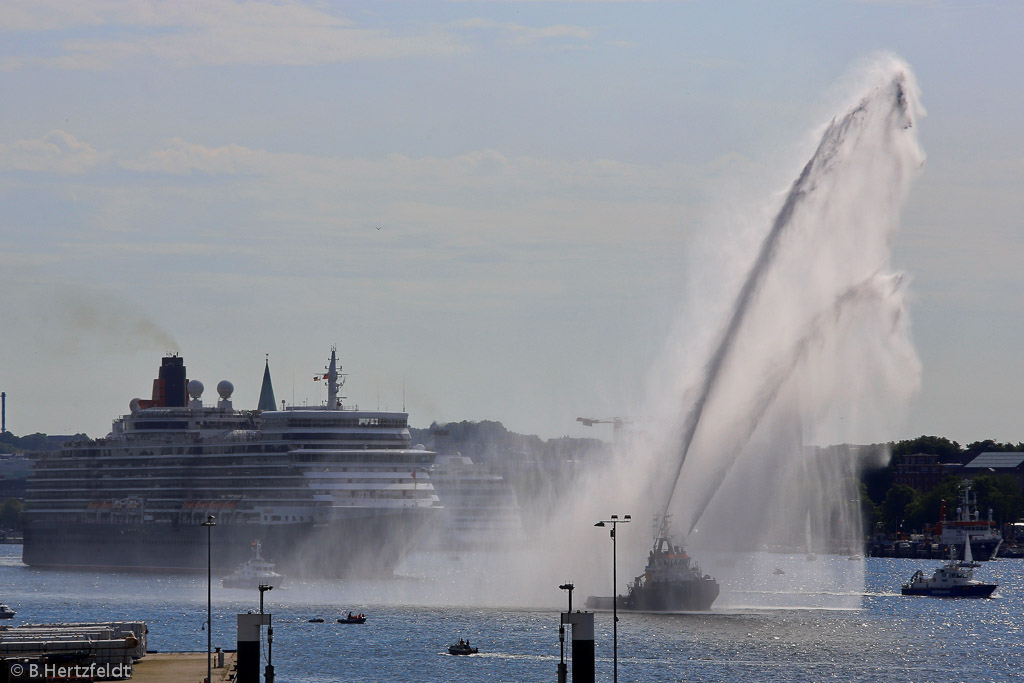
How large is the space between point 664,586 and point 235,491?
70519 mm

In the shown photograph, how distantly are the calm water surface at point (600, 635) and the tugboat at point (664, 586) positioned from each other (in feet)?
2.99

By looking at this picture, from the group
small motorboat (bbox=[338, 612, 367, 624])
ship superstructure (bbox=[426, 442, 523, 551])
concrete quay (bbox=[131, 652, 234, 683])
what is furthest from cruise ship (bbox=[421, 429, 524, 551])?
concrete quay (bbox=[131, 652, 234, 683])

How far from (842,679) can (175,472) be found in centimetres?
9875

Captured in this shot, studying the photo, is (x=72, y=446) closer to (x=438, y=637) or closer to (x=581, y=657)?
(x=438, y=637)

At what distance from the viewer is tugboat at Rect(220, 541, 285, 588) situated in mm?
133125

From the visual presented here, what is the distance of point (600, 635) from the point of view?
84.8 m

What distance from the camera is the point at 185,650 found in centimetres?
8038

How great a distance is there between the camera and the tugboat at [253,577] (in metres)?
133

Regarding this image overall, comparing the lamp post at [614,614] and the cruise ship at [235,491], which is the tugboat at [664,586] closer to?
the lamp post at [614,614]

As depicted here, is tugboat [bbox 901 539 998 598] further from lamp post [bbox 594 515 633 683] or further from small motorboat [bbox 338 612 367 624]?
small motorboat [bbox 338 612 367 624]

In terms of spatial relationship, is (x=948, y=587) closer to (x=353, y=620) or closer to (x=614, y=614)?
(x=353, y=620)

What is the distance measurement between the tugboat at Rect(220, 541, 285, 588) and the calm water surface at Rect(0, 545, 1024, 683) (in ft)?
8.24

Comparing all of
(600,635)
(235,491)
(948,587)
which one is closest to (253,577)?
(235,491)

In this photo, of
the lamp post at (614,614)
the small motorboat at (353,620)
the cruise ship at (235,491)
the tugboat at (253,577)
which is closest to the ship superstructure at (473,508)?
the cruise ship at (235,491)
